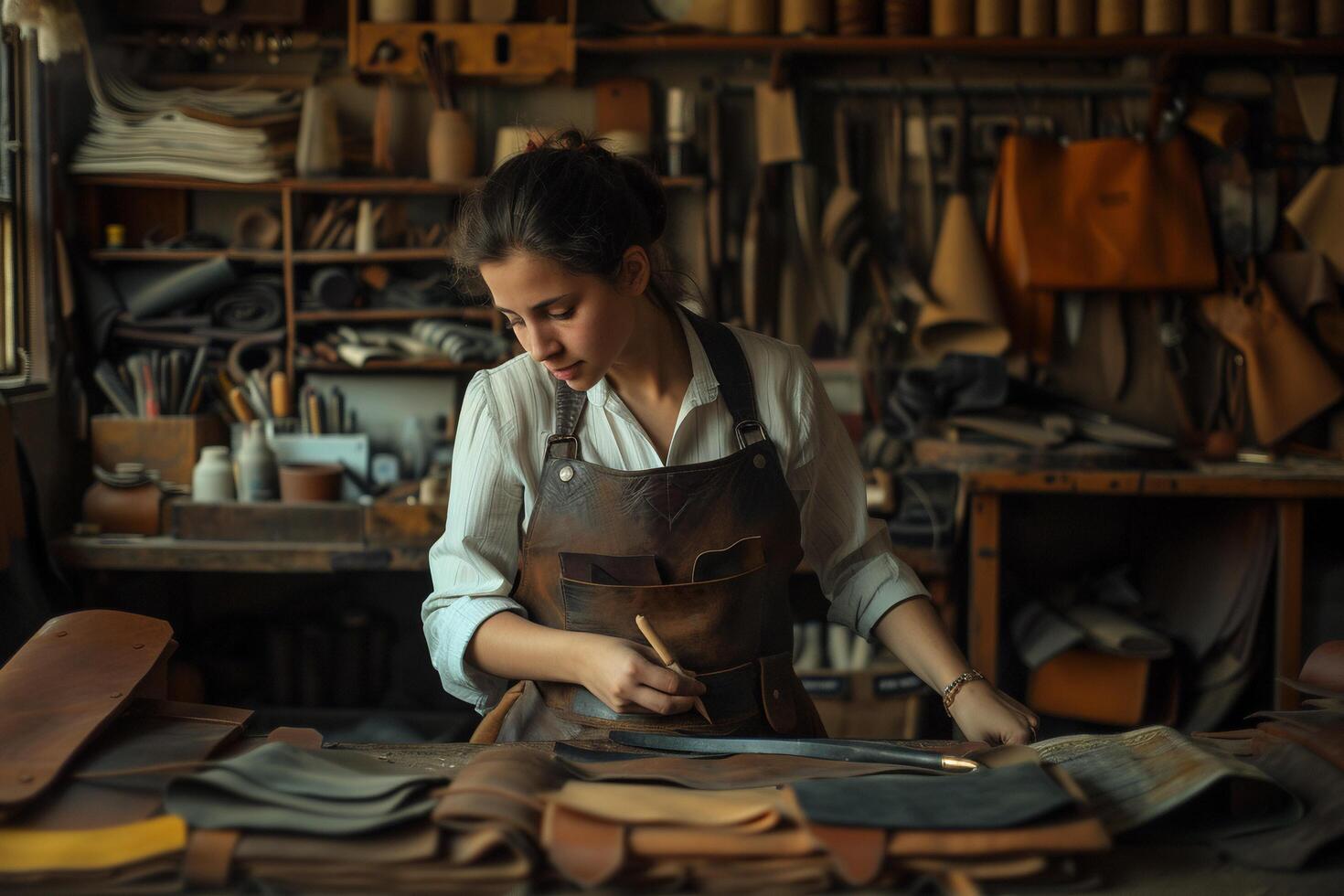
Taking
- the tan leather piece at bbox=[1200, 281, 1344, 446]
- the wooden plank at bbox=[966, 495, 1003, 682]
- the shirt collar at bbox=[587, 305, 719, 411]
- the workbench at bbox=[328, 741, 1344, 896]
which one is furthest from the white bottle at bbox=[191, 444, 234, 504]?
the tan leather piece at bbox=[1200, 281, 1344, 446]

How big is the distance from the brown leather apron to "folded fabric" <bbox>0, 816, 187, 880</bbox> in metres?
0.85

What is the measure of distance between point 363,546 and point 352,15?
6.52ft

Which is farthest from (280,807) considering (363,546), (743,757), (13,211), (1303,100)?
(1303,100)

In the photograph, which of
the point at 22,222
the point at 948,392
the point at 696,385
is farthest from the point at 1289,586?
the point at 22,222

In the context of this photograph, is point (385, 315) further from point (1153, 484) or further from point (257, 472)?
point (1153, 484)

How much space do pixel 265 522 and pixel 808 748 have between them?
2.82 m

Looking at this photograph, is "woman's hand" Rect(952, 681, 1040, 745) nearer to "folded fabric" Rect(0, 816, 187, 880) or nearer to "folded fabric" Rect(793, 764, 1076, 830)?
"folded fabric" Rect(793, 764, 1076, 830)

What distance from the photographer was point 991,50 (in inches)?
176

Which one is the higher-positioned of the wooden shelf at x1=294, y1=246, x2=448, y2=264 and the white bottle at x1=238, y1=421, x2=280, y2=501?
the wooden shelf at x1=294, y1=246, x2=448, y2=264

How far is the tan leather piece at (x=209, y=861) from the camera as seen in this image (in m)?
1.20

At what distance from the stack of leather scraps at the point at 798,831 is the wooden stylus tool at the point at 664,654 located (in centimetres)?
60

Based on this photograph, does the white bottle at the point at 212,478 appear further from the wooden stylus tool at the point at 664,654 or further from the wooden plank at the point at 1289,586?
the wooden plank at the point at 1289,586

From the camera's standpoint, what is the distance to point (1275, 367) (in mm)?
4516

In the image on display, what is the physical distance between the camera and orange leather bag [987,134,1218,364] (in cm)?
446
